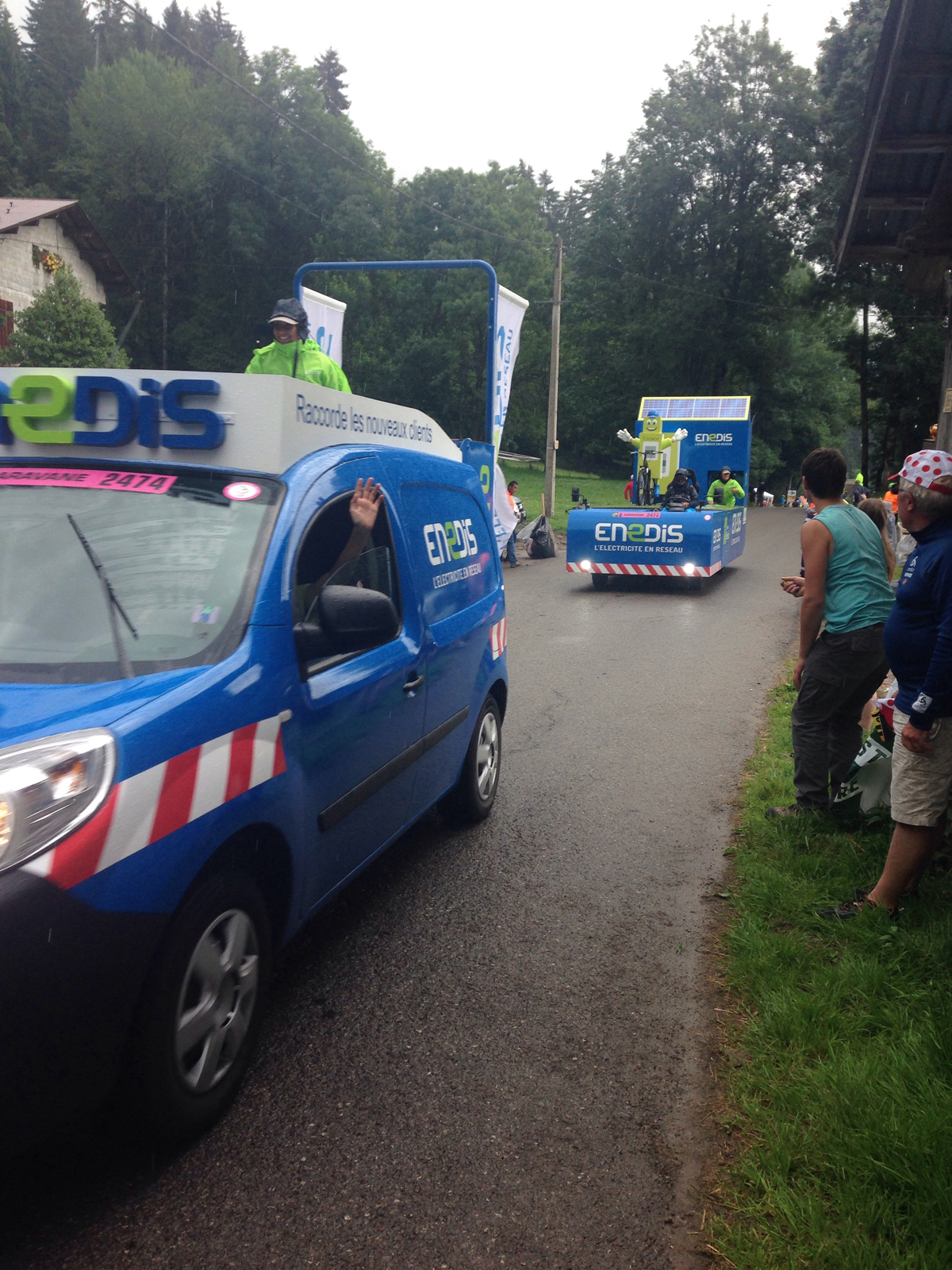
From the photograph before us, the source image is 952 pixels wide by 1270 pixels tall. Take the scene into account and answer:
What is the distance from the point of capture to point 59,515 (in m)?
3.11

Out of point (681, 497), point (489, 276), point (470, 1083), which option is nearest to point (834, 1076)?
point (470, 1083)

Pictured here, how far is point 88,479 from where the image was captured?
322 centimetres

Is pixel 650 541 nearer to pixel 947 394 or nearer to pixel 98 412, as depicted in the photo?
pixel 947 394

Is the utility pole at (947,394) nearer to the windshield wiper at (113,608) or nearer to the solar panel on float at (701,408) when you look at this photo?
the windshield wiper at (113,608)

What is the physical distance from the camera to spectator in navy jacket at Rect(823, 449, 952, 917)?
3549mm

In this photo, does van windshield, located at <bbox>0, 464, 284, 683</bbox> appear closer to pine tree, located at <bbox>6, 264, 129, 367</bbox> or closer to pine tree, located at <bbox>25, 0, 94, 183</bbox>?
pine tree, located at <bbox>6, 264, 129, 367</bbox>

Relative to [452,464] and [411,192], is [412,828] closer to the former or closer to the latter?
[452,464]

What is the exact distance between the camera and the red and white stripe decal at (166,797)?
211cm

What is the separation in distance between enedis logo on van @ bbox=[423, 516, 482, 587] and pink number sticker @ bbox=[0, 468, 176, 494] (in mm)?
1328

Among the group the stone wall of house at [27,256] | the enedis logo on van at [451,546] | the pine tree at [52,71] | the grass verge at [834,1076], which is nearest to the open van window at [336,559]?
the enedis logo on van at [451,546]

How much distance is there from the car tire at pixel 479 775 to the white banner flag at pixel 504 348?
660 cm

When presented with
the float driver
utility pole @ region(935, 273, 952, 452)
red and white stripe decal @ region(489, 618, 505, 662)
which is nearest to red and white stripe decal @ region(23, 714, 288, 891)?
red and white stripe decal @ region(489, 618, 505, 662)

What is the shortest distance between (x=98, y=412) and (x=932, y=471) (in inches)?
113

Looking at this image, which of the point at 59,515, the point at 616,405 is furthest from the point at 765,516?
the point at 59,515
